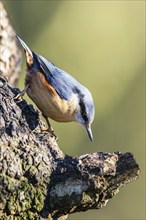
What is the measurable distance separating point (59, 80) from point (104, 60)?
3.77 m

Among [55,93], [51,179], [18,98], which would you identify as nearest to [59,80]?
[55,93]

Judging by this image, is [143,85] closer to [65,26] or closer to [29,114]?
[65,26]

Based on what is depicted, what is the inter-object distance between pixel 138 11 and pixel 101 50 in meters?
0.74

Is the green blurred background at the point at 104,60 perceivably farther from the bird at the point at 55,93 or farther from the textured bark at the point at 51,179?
the textured bark at the point at 51,179

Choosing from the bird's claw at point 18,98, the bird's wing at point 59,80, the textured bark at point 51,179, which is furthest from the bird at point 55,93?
the textured bark at point 51,179

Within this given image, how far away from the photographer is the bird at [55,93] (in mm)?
4895

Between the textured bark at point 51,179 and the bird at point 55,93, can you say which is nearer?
the textured bark at point 51,179

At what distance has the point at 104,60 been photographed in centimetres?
866

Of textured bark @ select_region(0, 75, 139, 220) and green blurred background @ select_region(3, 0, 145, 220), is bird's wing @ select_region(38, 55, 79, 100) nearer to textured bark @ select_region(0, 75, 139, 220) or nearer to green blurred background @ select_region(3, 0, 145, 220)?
textured bark @ select_region(0, 75, 139, 220)

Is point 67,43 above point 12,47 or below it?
above

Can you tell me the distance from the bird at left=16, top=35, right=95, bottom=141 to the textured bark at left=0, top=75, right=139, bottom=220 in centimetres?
118

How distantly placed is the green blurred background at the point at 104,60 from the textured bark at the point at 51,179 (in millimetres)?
4460

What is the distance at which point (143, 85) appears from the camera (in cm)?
887

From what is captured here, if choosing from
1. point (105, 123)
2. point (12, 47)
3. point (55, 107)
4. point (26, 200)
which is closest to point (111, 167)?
point (26, 200)
